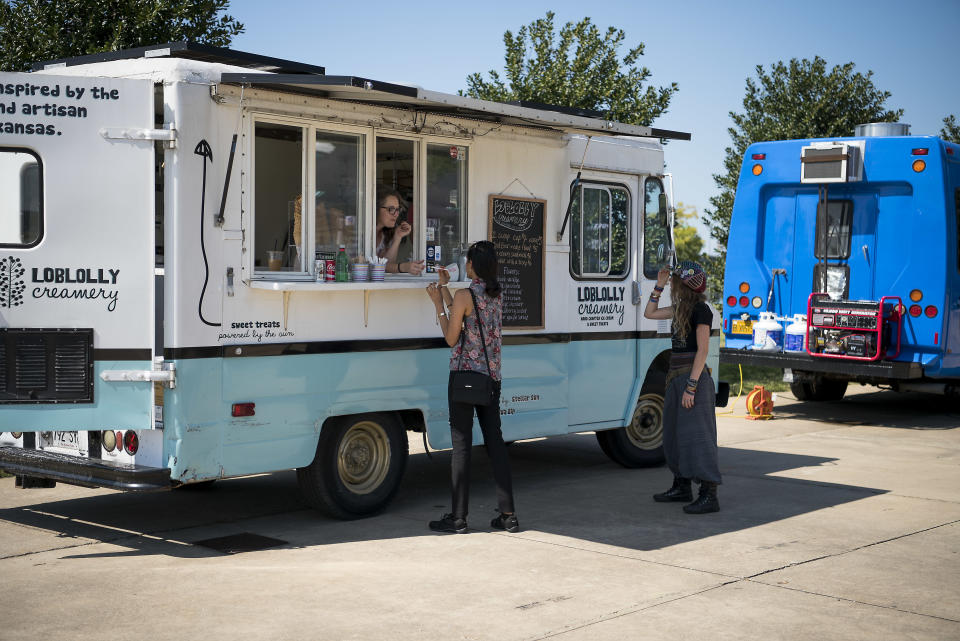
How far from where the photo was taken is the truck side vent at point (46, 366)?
659 centimetres

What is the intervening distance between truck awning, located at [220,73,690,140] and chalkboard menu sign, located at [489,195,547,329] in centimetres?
64

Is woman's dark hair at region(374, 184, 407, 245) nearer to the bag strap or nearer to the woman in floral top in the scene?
the woman in floral top

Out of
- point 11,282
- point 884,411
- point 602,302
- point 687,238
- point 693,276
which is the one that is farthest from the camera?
point 687,238

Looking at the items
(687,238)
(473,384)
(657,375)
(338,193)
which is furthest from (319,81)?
(687,238)

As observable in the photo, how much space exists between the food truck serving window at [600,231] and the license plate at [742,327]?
4433 mm

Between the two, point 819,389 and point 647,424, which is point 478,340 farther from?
point 819,389

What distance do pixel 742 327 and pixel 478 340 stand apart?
7241 mm

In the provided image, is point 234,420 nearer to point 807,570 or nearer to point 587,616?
point 587,616

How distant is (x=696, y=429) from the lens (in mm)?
8180

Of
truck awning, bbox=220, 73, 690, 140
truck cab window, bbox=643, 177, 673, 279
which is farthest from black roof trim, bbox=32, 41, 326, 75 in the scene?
truck cab window, bbox=643, 177, 673, 279

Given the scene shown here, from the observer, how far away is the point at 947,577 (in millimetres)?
6457

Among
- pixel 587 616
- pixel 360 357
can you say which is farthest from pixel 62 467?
pixel 587 616

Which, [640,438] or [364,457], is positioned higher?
[364,457]

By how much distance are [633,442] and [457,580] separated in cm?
411
